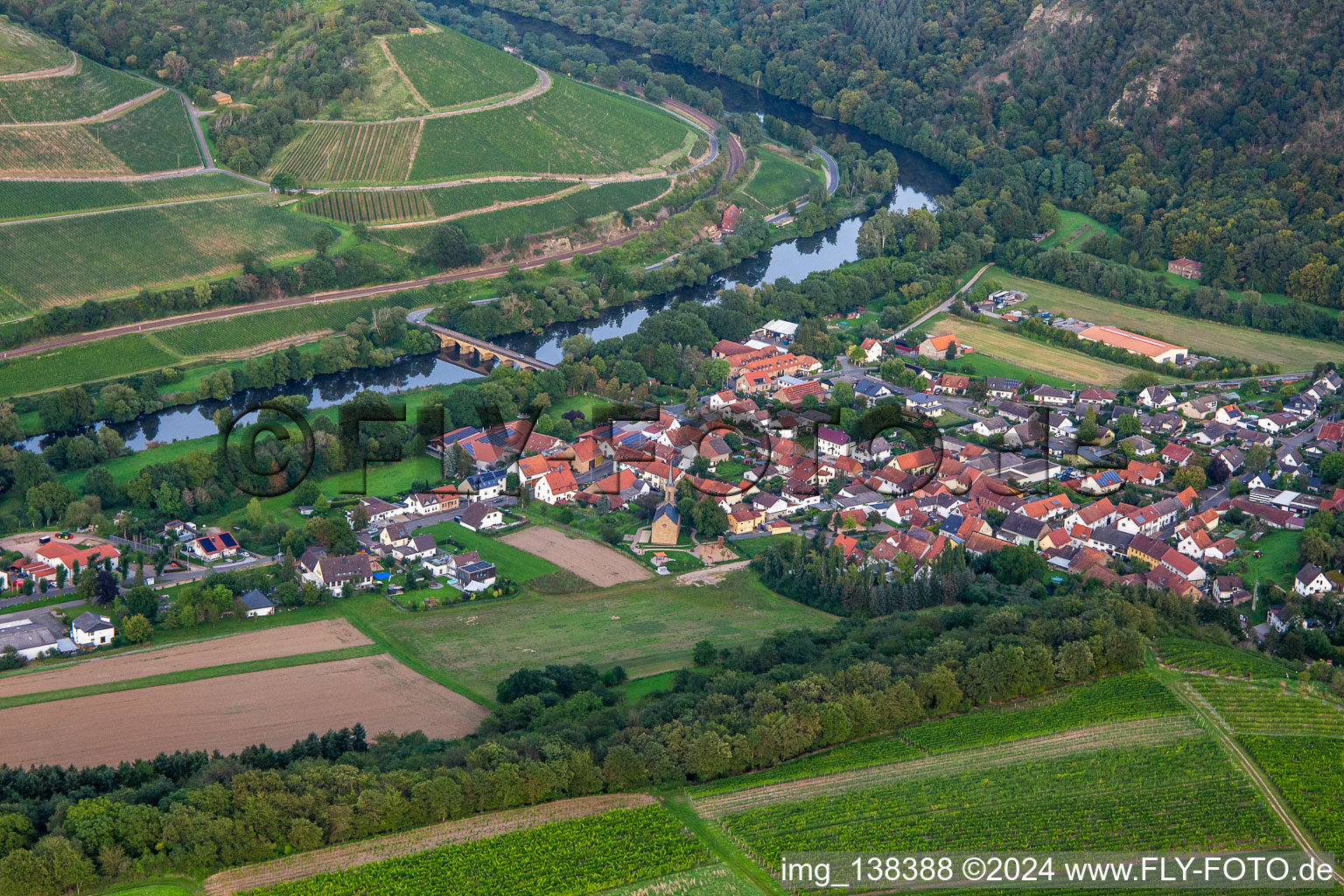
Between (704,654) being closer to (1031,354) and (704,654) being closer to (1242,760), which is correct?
(1242,760)

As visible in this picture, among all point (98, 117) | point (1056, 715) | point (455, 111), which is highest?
point (455, 111)

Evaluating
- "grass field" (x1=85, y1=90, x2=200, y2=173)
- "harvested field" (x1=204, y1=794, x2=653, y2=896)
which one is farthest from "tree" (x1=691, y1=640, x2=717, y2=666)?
"grass field" (x1=85, y1=90, x2=200, y2=173)

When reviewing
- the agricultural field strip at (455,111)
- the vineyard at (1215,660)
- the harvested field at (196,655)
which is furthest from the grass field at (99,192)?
the vineyard at (1215,660)

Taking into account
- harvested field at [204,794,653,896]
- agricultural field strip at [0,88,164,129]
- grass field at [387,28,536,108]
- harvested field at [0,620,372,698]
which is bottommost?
harvested field at [0,620,372,698]

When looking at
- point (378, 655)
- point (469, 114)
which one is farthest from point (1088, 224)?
point (378, 655)

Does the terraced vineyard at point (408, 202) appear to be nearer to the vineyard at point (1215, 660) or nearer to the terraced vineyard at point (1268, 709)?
the vineyard at point (1215, 660)

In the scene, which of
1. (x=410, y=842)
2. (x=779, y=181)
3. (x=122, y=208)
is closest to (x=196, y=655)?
(x=410, y=842)

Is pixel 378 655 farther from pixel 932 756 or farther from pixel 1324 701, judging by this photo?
pixel 1324 701

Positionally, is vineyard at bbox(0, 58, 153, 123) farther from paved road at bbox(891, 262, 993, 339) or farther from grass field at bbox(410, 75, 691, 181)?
paved road at bbox(891, 262, 993, 339)
